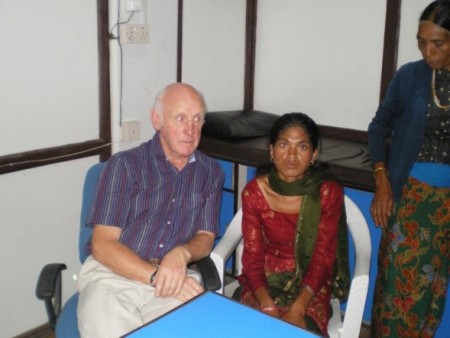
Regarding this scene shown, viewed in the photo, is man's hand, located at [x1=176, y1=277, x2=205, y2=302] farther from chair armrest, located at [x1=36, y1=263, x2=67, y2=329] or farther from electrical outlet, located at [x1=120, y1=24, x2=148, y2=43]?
electrical outlet, located at [x1=120, y1=24, x2=148, y2=43]

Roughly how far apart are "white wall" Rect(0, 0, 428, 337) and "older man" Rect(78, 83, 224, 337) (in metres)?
0.67

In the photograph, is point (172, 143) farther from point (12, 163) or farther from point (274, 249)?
point (12, 163)

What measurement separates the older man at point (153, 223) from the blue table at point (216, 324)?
1.35 feet

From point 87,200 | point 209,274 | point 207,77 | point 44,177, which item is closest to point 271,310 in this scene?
point 209,274

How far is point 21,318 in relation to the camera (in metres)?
2.47

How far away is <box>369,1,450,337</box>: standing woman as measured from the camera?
6.04 ft

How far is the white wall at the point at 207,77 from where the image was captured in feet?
7.74

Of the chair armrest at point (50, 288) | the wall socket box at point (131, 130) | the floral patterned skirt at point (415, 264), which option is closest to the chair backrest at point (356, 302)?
the floral patterned skirt at point (415, 264)

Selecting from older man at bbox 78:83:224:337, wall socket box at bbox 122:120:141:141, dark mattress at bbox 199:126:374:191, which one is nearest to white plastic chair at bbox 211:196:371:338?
older man at bbox 78:83:224:337

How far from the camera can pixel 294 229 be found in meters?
1.94

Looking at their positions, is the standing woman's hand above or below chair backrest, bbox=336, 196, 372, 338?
above

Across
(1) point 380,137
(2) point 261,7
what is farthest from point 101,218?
(2) point 261,7

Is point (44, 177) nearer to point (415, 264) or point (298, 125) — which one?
point (298, 125)

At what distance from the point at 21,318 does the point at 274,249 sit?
133cm
